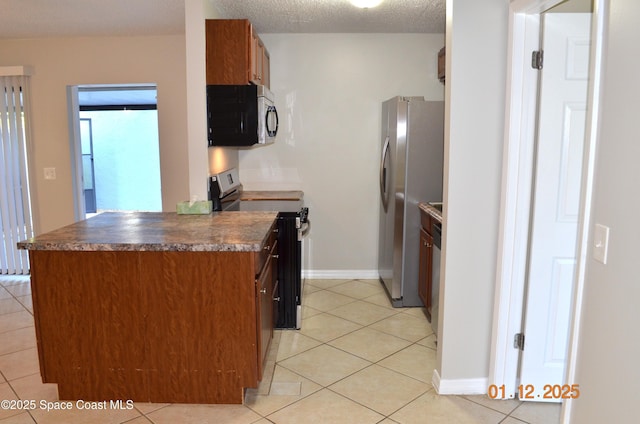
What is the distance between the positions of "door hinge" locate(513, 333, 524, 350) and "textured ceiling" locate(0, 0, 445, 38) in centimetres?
251

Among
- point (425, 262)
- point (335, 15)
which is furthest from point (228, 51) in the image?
point (425, 262)

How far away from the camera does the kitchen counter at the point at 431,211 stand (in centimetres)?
337

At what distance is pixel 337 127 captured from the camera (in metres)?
4.95

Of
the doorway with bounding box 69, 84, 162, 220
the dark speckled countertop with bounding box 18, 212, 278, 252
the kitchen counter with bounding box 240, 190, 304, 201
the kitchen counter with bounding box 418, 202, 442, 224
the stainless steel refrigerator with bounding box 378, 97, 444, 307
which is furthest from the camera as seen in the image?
the doorway with bounding box 69, 84, 162, 220

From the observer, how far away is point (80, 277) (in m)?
2.48

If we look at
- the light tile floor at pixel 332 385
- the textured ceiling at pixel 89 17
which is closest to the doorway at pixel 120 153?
the textured ceiling at pixel 89 17

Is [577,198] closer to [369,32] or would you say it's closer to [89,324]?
[89,324]

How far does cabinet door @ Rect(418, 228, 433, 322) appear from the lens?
146 inches

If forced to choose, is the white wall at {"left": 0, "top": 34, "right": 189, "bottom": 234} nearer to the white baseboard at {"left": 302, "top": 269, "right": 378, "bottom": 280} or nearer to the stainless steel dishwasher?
the white baseboard at {"left": 302, "top": 269, "right": 378, "bottom": 280}

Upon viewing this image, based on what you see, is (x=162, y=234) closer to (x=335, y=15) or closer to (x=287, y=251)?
(x=287, y=251)

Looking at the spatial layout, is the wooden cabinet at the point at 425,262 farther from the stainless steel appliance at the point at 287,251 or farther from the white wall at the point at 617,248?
the white wall at the point at 617,248

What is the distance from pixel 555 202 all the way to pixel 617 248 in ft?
3.46

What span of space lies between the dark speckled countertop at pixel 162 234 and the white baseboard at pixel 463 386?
1.33m

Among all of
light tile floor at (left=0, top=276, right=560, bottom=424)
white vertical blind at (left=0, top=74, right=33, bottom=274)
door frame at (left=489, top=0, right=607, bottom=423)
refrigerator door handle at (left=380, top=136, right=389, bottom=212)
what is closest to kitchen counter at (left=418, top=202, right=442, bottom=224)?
refrigerator door handle at (left=380, top=136, right=389, bottom=212)
